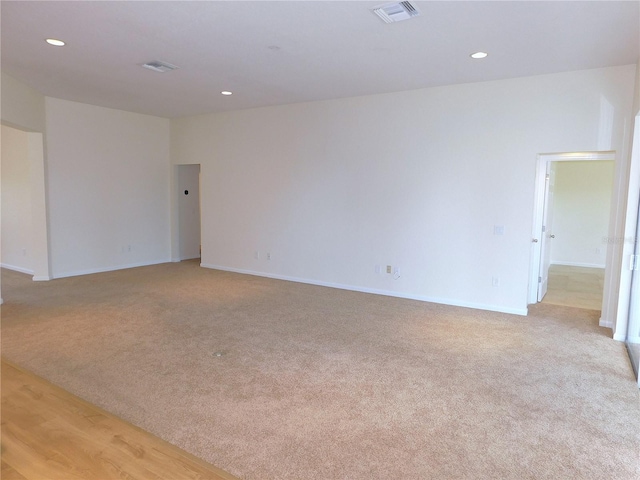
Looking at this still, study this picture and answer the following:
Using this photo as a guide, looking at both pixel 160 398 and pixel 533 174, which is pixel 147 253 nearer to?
pixel 160 398

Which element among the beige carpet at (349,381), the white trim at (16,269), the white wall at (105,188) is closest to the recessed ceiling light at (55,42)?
the beige carpet at (349,381)

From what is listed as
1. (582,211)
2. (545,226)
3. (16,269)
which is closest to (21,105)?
(16,269)

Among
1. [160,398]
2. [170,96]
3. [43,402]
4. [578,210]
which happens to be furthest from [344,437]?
[578,210]

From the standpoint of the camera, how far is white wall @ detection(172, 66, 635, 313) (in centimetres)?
480

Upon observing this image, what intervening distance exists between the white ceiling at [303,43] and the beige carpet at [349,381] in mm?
2876

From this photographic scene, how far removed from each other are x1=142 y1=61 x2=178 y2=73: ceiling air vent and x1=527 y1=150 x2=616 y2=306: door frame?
4461 mm

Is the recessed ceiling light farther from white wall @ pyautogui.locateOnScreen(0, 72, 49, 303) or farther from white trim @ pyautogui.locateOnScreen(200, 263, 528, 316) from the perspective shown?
white trim @ pyautogui.locateOnScreen(200, 263, 528, 316)

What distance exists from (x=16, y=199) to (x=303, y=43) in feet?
21.3

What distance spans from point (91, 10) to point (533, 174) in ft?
15.8

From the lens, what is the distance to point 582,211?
857 cm

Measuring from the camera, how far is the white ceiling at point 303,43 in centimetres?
312

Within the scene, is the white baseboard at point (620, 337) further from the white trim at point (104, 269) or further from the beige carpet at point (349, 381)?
the white trim at point (104, 269)

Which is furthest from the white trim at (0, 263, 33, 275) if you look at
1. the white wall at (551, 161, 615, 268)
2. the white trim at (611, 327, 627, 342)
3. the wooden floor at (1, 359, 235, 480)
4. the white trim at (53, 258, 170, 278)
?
the white wall at (551, 161, 615, 268)

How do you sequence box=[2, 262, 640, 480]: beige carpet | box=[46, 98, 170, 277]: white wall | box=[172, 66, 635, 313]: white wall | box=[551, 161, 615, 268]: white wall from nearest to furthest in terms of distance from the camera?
box=[2, 262, 640, 480]: beige carpet < box=[172, 66, 635, 313]: white wall < box=[46, 98, 170, 277]: white wall < box=[551, 161, 615, 268]: white wall
